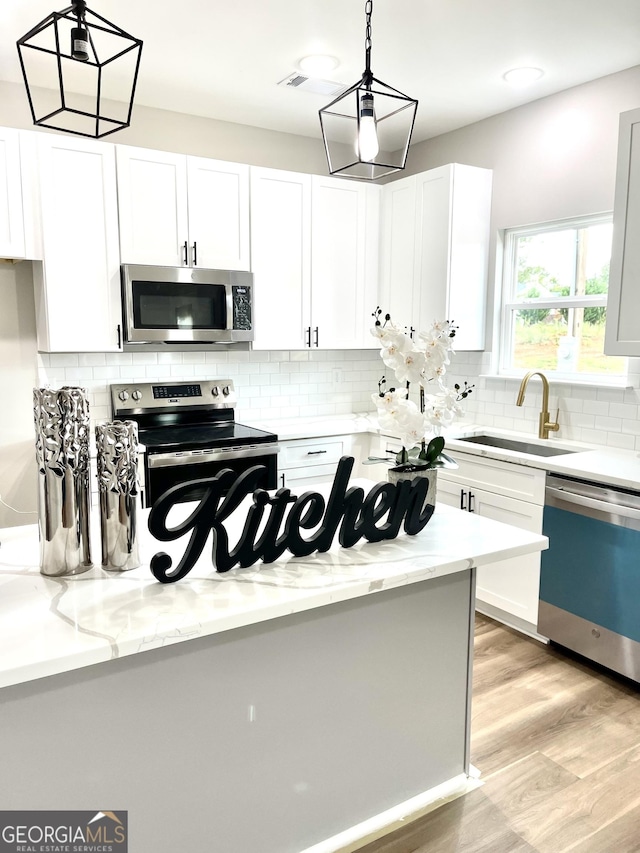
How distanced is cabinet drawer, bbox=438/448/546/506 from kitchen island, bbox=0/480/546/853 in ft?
3.95

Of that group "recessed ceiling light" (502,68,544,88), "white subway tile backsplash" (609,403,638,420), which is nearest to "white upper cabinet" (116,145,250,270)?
"recessed ceiling light" (502,68,544,88)

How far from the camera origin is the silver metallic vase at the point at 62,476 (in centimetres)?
150

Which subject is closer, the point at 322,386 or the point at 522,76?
the point at 522,76

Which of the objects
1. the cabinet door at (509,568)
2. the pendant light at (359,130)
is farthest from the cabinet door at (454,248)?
the pendant light at (359,130)

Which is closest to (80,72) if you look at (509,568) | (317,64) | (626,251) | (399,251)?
(317,64)

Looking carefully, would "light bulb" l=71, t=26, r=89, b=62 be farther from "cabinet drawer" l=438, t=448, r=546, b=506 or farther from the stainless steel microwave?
"cabinet drawer" l=438, t=448, r=546, b=506

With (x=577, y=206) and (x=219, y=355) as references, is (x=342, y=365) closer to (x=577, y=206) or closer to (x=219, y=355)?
(x=219, y=355)

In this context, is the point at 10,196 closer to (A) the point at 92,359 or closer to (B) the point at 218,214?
(A) the point at 92,359

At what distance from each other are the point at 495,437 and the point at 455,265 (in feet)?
3.56

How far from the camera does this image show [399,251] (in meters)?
4.24

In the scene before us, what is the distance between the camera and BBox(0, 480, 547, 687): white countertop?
4.09ft

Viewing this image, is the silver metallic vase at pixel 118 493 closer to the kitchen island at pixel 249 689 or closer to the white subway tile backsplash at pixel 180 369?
the kitchen island at pixel 249 689

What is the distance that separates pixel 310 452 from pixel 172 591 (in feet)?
8.02

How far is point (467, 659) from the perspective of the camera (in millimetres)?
2082
